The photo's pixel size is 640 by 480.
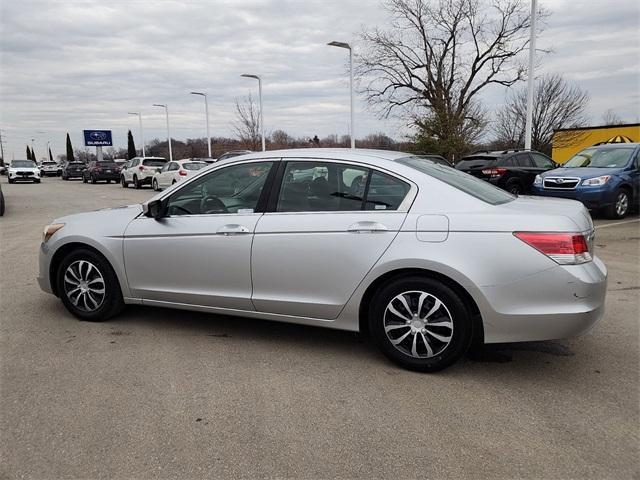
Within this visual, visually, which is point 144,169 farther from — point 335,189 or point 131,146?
point 131,146

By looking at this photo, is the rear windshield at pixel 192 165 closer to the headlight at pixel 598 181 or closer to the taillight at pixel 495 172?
the taillight at pixel 495 172

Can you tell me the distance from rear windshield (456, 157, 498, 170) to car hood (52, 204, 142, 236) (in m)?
11.4

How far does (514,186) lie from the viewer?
14.3m

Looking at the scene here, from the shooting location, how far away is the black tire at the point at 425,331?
3500 millimetres

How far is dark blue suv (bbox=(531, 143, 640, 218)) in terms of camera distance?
11.2 meters

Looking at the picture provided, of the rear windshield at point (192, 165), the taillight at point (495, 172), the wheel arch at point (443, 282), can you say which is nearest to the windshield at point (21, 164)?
the rear windshield at point (192, 165)

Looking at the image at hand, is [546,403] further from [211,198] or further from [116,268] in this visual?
[116,268]

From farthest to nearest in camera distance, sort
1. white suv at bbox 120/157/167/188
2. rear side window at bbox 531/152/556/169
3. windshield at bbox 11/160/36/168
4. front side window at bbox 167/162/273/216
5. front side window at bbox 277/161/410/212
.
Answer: windshield at bbox 11/160/36/168 → white suv at bbox 120/157/167/188 → rear side window at bbox 531/152/556/169 → front side window at bbox 167/162/273/216 → front side window at bbox 277/161/410/212

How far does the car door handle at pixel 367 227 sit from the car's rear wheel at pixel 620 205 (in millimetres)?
9631

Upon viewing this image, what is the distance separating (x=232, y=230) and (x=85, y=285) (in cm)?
168

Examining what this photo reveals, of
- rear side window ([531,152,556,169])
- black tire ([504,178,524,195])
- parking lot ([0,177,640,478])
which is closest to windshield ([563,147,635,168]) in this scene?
black tire ([504,178,524,195])

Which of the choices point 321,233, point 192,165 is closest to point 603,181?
point 321,233

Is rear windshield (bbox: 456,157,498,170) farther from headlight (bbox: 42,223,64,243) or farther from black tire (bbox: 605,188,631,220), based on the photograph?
headlight (bbox: 42,223,64,243)

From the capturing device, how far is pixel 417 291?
141 inches
